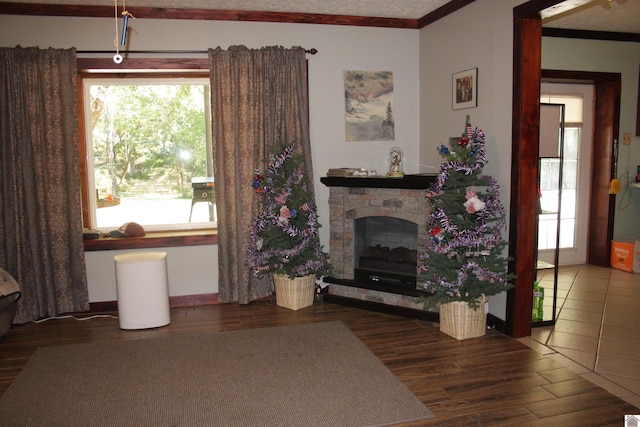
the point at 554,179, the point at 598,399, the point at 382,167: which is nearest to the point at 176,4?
the point at 382,167

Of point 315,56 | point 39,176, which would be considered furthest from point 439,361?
point 39,176

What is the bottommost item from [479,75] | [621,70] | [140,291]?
[140,291]

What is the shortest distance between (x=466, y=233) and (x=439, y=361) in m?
0.89

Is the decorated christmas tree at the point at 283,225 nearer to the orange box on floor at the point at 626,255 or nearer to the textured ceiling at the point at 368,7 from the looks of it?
the textured ceiling at the point at 368,7

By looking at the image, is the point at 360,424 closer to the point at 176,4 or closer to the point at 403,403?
the point at 403,403

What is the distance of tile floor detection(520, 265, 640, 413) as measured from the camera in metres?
3.21

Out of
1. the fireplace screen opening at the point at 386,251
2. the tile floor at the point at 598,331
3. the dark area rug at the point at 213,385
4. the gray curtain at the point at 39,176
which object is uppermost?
the gray curtain at the point at 39,176

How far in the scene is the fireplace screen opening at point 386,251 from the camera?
4520 millimetres

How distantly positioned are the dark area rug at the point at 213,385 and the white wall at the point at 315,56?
1.00 metres

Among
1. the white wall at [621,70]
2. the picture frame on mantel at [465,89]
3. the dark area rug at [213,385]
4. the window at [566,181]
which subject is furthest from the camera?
the window at [566,181]

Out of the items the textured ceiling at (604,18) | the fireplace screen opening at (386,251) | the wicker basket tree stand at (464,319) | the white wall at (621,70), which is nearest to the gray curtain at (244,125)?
the fireplace screen opening at (386,251)

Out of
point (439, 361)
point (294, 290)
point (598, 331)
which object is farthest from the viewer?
point (294, 290)

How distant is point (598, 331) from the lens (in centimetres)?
400

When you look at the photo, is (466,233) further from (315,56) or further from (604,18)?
(604,18)
